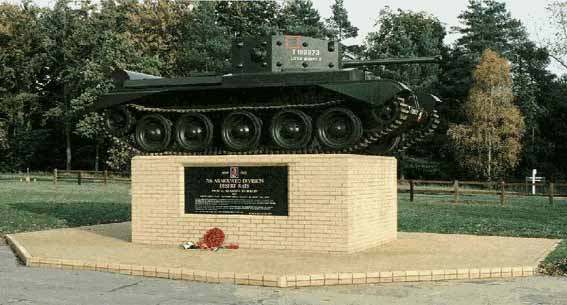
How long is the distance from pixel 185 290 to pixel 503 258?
16.3 feet

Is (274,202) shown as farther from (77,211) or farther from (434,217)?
(77,211)

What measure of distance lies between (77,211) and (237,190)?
1095 cm

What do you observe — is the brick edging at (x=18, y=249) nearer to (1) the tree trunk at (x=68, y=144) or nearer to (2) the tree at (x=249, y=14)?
(1) the tree trunk at (x=68, y=144)

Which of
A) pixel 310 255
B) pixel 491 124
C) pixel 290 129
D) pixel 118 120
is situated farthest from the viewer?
pixel 491 124

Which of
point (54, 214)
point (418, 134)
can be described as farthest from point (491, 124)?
point (418, 134)

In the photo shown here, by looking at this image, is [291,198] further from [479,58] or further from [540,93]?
[540,93]

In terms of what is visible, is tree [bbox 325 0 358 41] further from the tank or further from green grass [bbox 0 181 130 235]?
the tank

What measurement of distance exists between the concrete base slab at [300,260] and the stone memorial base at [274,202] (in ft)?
1.35

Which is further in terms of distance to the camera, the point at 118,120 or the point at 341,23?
the point at 341,23

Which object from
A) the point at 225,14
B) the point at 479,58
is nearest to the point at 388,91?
the point at 479,58

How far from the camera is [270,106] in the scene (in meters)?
13.4

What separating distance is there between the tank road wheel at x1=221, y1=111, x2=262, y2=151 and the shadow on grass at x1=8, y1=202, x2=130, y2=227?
6.48m

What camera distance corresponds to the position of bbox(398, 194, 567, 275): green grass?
15.7m

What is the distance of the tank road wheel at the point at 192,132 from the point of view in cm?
1407
